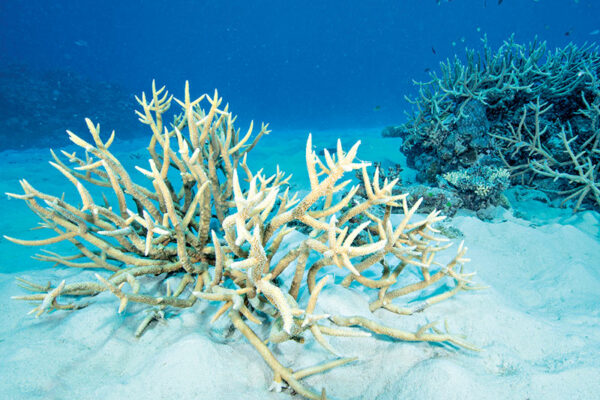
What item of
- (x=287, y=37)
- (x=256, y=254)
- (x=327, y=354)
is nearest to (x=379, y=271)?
(x=327, y=354)

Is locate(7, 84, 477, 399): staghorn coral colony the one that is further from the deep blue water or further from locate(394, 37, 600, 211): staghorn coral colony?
the deep blue water

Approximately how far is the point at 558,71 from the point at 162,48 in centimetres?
11019

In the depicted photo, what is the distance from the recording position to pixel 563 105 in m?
5.58

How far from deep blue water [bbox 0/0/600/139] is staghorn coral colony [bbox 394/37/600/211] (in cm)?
6379

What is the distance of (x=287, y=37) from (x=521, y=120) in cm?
13362

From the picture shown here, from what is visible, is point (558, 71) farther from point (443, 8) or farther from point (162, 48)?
point (443, 8)

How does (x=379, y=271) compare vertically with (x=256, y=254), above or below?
below

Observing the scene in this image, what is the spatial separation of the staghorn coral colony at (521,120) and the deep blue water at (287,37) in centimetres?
6379

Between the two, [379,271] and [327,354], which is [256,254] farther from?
[379,271]

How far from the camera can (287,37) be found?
119 metres

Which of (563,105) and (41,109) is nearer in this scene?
(563,105)

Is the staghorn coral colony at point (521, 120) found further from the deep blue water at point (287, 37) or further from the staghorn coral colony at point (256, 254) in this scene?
the deep blue water at point (287, 37)

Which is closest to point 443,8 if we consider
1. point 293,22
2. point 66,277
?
point 293,22

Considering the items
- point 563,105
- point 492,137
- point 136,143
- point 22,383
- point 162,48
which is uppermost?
point 162,48
